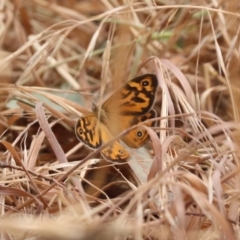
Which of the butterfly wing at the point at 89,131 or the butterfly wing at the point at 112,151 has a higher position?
the butterfly wing at the point at 89,131

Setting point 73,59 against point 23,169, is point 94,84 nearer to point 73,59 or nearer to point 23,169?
point 73,59

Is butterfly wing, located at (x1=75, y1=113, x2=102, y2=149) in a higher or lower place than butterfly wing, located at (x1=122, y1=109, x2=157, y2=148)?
higher

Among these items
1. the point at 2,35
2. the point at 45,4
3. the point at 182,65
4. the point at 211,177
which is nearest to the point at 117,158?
the point at 211,177

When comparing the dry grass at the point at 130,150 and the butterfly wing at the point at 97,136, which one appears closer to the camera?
the dry grass at the point at 130,150

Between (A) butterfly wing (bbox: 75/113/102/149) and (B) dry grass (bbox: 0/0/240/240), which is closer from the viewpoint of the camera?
(B) dry grass (bbox: 0/0/240/240)
